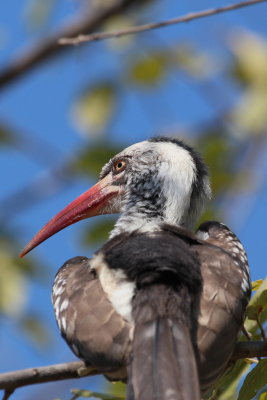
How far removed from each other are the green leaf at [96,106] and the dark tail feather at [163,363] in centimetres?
319

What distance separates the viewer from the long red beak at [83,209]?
5930 mm

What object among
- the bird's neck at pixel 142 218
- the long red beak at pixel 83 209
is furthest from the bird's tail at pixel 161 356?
the long red beak at pixel 83 209

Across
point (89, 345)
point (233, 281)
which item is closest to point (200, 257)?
point (233, 281)

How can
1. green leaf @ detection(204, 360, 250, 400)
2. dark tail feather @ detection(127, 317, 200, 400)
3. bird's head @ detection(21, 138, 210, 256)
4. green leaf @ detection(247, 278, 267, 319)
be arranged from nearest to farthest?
dark tail feather @ detection(127, 317, 200, 400) → green leaf @ detection(247, 278, 267, 319) → green leaf @ detection(204, 360, 250, 400) → bird's head @ detection(21, 138, 210, 256)

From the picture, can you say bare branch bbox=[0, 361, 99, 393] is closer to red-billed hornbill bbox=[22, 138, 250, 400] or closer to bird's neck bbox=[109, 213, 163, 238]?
red-billed hornbill bbox=[22, 138, 250, 400]

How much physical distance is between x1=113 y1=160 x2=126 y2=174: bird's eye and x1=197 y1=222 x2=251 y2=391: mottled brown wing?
4.66 feet

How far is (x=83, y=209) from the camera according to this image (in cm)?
606

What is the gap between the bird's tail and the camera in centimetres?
362

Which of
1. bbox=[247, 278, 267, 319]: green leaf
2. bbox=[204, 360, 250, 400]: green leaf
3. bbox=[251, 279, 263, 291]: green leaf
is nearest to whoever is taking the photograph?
bbox=[247, 278, 267, 319]: green leaf

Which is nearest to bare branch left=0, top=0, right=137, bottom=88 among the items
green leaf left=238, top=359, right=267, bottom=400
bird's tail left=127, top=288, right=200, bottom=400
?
bird's tail left=127, top=288, right=200, bottom=400

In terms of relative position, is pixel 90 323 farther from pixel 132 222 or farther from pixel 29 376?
pixel 132 222

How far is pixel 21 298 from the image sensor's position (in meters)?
6.26

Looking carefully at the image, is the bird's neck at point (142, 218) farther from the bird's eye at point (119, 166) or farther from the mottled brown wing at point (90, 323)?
the mottled brown wing at point (90, 323)

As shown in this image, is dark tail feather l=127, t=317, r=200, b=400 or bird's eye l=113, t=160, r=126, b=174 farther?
bird's eye l=113, t=160, r=126, b=174
